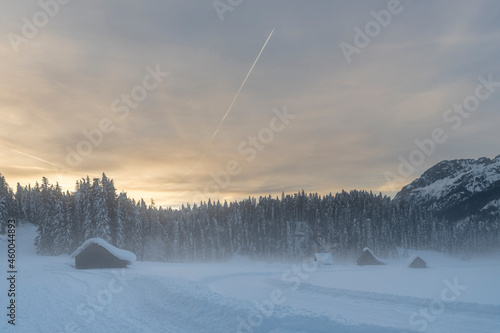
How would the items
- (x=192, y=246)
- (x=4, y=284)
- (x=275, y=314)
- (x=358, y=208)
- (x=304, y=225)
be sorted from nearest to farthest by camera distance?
(x=275, y=314) → (x=4, y=284) → (x=192, y=246) → (x=304, y=225) → (x=358, y=208)

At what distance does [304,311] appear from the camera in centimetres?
1747

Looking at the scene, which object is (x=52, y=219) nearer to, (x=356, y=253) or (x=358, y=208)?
(x=356, y=253)

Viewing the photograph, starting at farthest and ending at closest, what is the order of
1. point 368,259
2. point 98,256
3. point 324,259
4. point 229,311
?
1. point 368,259
2. point 324,259
3. point 98,256
4. point 229,311

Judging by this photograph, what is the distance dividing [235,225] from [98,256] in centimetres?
6411

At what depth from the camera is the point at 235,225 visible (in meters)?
115

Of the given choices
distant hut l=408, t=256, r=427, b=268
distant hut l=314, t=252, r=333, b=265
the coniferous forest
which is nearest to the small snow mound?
the coniferous forest

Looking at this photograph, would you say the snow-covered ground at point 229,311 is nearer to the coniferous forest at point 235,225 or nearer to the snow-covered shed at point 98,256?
the snow-covered shed at point 98,256

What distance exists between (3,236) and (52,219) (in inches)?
777

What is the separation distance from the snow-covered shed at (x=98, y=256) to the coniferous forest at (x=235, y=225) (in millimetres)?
11631

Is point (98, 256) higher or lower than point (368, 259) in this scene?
higher

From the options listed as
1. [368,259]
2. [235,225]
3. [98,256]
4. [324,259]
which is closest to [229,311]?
[98,256]

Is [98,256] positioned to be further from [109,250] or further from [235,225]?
[235,225]

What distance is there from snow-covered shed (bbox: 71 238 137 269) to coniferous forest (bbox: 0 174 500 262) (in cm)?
1163

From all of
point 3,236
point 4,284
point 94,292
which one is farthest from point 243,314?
point 3,236
